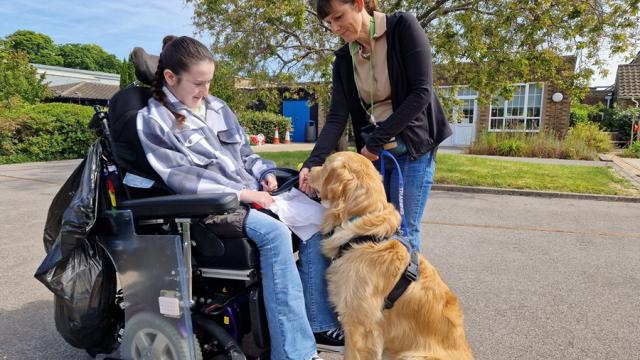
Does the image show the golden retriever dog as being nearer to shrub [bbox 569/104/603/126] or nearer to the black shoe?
the black shoe

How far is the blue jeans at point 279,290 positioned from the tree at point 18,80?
20.3 metres

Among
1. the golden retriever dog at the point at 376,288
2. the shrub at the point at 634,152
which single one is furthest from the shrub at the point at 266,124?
the golden retriever dog at the point at 376,288

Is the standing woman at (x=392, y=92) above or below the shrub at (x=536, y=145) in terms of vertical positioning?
above

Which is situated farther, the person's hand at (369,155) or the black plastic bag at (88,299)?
the person's hand at (369,155)

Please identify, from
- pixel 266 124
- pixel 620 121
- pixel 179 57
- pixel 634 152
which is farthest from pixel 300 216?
pixel 620 121

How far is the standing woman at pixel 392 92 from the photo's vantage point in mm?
2385

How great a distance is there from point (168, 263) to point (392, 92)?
155cm

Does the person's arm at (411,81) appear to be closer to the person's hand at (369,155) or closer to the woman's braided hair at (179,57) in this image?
the person's hand at (369,155)

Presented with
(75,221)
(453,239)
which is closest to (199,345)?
(75,221)

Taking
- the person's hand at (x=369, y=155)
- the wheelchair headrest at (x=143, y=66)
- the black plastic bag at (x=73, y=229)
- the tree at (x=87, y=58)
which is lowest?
the black plastic bag at (x=73, y=229)

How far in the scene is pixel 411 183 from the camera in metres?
2.57

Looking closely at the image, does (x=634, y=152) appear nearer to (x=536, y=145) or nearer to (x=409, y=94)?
(x=536, y=145)

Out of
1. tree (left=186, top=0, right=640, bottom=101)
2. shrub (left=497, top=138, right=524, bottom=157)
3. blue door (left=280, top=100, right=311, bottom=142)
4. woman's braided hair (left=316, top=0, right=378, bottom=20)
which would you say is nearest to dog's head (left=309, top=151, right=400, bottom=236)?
woman's braided hair (left=316, top=0, right=378, bottom=20)

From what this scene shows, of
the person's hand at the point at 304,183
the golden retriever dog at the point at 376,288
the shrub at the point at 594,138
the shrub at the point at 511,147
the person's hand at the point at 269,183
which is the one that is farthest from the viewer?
the shrub at the point at 594,138
